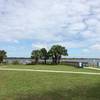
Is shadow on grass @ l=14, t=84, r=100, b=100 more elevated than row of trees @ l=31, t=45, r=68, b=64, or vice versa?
row of trees @ l=31, t=45, r=68, b=64

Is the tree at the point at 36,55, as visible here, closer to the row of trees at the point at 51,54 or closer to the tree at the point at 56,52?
the row of trees at the point at 51,54

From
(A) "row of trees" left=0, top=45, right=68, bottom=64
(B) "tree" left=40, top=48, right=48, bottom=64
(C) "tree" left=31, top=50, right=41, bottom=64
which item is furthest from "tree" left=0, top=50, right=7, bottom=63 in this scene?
(B) "tree" left=40, top=48, right=48, bottom=64

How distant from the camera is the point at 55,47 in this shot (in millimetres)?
76938

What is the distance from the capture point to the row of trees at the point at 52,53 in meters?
76.7

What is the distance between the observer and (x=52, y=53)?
76.8 meters

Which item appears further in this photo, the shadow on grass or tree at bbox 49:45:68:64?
tree at bbox 49:45:68:64

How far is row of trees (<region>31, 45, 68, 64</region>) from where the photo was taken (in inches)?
3019

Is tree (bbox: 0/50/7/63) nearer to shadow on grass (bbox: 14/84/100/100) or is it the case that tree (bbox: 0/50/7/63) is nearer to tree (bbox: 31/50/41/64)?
tree (bbox: 31/50/41/64)

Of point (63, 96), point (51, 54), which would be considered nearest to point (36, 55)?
point (51, 54)

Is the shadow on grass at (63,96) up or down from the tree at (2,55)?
down

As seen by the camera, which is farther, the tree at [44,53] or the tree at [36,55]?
the tree at [36,55]

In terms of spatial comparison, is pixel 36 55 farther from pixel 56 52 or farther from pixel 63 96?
pixel 63 96

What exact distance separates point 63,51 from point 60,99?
65491mm

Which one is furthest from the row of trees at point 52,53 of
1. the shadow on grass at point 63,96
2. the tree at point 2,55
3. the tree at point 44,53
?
the shadow on grass at point 63,96
